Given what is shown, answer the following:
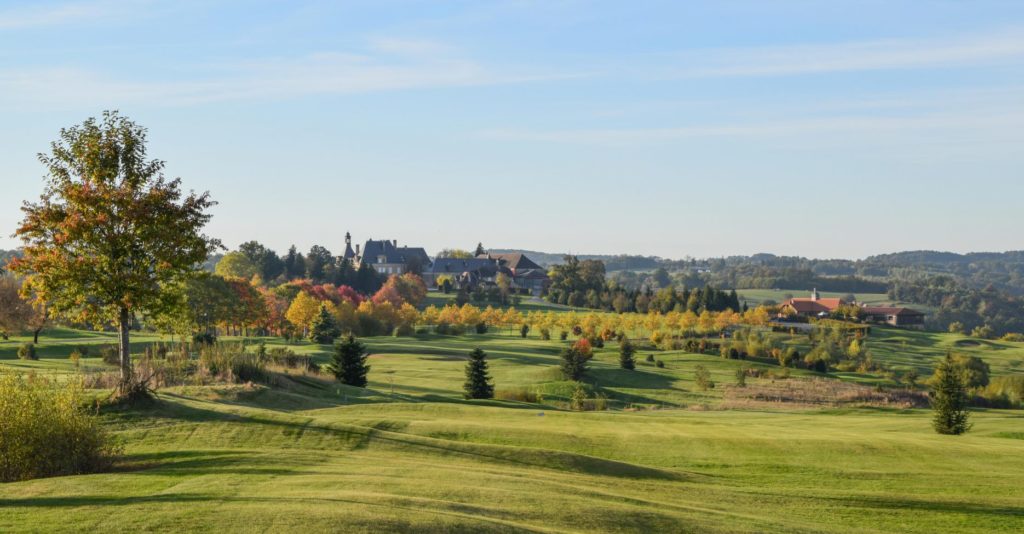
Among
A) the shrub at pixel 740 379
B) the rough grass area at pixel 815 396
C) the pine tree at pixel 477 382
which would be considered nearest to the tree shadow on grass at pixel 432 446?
the pine tree at pixel 477 382

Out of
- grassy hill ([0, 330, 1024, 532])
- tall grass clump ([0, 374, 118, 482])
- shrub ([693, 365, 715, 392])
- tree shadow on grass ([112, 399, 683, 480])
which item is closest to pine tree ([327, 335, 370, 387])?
grassy hill ([0, 330, 1024, 532])

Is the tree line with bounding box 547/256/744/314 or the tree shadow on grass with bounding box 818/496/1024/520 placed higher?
the tree line with bounding box 547/256/744/314

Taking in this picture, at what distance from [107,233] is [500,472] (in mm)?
15738

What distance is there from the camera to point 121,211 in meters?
30.1

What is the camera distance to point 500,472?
24500mm

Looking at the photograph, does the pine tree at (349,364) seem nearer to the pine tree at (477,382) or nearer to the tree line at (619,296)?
the pine tree at (477,382)

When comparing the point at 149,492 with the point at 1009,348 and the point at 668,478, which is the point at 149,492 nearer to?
the point at 668,478

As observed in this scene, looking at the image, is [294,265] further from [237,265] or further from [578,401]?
[578,401]

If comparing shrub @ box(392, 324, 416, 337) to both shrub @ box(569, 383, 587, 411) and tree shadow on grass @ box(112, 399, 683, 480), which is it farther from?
tree shadow on grass @ box(112, 399, 683, 480)

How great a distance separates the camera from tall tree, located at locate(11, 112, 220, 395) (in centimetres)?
2970

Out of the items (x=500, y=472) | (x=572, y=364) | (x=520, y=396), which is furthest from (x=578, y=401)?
(x=500, y=472)

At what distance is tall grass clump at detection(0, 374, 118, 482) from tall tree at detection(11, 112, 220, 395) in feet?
24.3

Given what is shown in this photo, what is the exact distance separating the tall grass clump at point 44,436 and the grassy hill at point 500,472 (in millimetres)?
1074

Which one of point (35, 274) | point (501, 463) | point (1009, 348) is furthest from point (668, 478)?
point (1009, 348)
